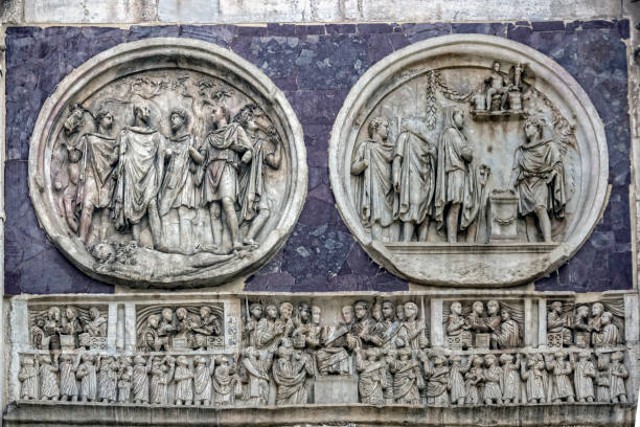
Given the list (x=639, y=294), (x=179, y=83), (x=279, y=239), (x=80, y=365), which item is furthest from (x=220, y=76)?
(x=639, y=294)

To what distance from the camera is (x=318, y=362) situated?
21.4m

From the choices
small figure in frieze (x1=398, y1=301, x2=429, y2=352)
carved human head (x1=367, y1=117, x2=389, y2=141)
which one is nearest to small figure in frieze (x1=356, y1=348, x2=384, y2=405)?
small figure in frieze (x1=398, y1=301, x2=429, y2=352)

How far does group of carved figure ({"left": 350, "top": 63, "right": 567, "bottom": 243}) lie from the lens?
21844mm

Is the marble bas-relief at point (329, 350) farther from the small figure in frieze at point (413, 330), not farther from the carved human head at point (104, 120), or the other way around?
the carved human head at point (104, 120)

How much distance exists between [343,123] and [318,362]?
2402 mm

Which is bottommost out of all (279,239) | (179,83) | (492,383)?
(492,383)

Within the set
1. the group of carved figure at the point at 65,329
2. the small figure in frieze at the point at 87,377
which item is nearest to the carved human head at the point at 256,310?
the group of carved figure at the point at 65,329

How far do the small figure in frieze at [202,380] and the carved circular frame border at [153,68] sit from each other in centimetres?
76

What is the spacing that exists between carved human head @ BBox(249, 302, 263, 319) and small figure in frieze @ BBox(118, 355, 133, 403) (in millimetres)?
1265

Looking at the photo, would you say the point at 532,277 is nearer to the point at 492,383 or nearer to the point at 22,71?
the point at 492,383

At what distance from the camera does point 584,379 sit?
21.4 metres

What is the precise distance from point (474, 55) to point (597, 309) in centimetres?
284

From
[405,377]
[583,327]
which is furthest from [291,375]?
[583,327]

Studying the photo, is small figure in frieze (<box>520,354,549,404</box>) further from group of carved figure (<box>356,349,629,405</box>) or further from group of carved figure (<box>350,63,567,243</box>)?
group of carved figure (<box>350,63,567,243</box>)
